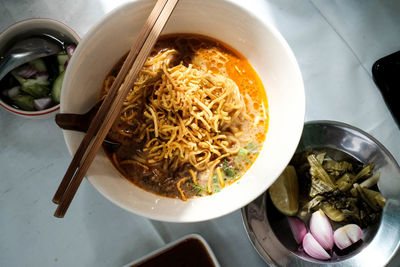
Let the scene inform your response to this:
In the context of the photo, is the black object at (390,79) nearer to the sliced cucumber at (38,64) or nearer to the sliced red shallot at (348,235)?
the sliced red shallot at (348,235)

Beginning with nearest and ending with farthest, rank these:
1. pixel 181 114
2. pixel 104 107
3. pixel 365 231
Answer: pixel 104 107 < pixel 181 114 < pixel 365 231

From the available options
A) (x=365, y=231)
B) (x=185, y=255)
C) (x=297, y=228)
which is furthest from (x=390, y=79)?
(x=185, y=255)

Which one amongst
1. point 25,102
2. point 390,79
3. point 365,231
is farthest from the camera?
point 390,79

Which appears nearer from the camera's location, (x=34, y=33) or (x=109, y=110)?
(x=109, y=110)

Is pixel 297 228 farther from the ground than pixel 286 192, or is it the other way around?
pixel 286 192

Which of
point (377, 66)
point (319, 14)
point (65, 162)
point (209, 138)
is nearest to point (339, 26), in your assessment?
point (319, 14)

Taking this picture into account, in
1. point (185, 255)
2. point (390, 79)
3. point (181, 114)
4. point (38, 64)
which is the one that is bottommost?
point (185, 255)

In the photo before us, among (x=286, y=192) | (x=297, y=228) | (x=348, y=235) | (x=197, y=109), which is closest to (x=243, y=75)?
(x=197, y=109)

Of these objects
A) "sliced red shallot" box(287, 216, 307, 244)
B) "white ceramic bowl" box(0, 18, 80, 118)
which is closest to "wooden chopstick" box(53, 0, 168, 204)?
"white ceramic bowl" box(0, 18, 80, 118)

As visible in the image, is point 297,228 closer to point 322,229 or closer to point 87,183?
point 322,229

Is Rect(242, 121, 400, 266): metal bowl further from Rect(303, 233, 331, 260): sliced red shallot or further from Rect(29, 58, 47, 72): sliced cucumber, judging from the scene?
Rect(29, 58, 47, 72): sliced cucumber
